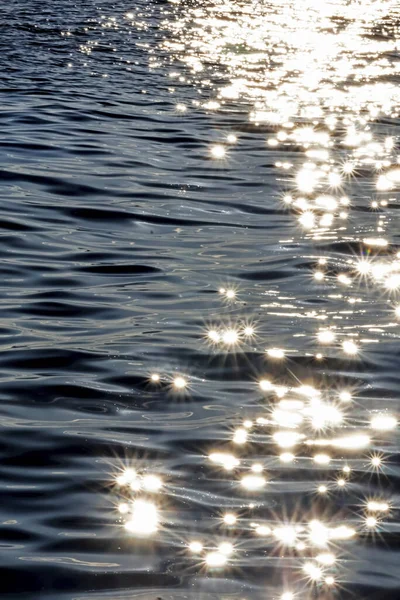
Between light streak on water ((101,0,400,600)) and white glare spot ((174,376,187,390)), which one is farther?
white glare spot ((174,376,187,390))

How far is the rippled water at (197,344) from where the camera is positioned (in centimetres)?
448

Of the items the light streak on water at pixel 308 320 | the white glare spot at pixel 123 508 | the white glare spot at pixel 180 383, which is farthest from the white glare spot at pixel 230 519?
the white glare spot at pixel 180 383

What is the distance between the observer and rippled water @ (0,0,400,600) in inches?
177

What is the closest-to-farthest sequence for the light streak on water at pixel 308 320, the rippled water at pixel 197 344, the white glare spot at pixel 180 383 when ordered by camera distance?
the rippled water at pixel 197 344 → the light streak on water at pixel 308 320 → the white glare spot at pixel 180 383

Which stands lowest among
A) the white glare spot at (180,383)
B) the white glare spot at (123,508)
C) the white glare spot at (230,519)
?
the white glare spot at (230,519)

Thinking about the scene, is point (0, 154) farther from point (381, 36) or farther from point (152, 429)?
point (381, 36)

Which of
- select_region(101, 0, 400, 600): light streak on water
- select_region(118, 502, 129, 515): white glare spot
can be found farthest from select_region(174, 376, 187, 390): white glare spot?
select_region(118, 502, 129, 515): white glare spot

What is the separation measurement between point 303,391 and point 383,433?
680 mm

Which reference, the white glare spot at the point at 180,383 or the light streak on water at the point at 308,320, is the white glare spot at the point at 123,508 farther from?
the white glare spot at the point at 180,383

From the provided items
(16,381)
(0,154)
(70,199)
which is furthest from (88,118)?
(16,381)

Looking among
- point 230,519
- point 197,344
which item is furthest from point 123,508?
point 197,344

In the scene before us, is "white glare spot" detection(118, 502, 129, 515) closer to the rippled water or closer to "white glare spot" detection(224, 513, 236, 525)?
the rippled water

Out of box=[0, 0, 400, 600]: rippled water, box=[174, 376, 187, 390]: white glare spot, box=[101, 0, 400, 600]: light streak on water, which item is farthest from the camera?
box=[174, 376, 187, 390]: white glare spot

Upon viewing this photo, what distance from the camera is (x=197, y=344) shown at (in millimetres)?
6762
